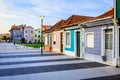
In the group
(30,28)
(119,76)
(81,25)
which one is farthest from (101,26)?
(30,28)

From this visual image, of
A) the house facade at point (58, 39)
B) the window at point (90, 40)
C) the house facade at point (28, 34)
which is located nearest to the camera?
the window at point (90, 40)

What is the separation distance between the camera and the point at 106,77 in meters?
9.08

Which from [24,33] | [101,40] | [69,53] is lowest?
[69,53]

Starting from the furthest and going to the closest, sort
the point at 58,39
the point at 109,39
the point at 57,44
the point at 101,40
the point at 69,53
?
the point at 57,44
the point at 58,39
the point at 69,53
the point at 101,40
the point at 109,39

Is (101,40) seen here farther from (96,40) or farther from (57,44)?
(57,44)

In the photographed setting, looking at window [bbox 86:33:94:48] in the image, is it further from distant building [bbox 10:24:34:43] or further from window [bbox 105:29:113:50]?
distant building [bbox 10:24:34:43]

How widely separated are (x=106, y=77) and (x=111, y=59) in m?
4.00

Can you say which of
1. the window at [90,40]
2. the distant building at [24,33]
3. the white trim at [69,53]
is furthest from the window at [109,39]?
the distant building at [24,33]

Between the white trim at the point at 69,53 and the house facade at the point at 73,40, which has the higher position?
the house facade at the point at 73,40

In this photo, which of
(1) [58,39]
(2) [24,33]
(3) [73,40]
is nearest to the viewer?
(3) [73,40]

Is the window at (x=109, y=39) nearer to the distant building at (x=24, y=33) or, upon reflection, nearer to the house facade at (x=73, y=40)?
the house facade at (x=73, y=40)

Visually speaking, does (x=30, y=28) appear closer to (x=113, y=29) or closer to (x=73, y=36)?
(x=73, y=36)

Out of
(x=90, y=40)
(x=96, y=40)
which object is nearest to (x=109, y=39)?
(x=96, y=40)

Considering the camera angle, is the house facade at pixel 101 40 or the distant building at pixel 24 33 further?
the distant building at pixel 24 33
